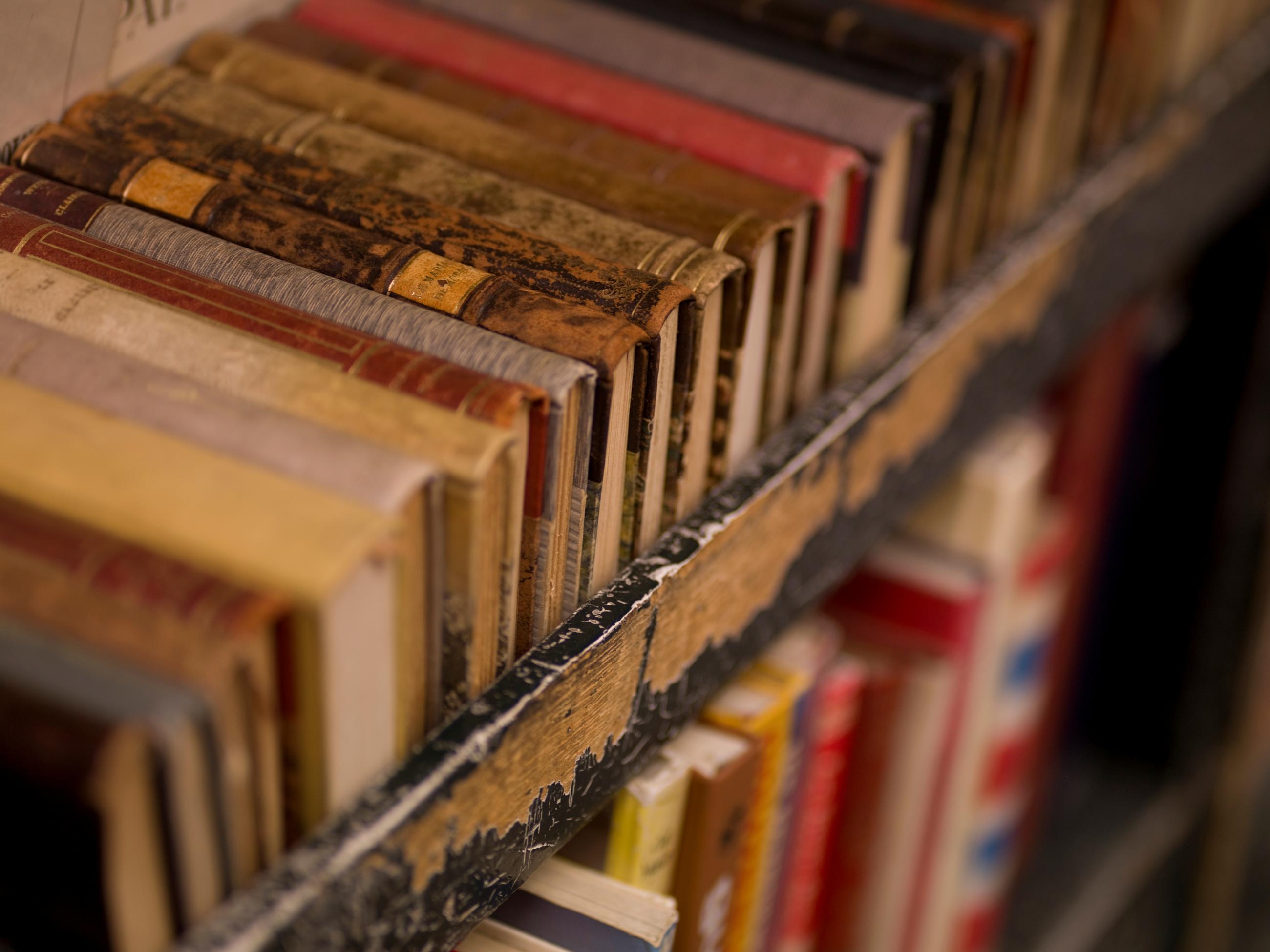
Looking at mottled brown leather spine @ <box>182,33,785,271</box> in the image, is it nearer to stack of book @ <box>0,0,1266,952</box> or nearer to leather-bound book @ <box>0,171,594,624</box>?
stack of book @ <box>0,0,1266,952</box>

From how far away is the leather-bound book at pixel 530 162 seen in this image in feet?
2.08

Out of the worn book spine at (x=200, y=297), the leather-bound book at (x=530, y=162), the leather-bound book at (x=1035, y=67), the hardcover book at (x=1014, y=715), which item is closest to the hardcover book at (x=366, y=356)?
the worn book spine at (x=200, y=297)

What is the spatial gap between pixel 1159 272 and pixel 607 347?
71 cm

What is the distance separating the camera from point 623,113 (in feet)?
2.44

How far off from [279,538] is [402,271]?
18cm

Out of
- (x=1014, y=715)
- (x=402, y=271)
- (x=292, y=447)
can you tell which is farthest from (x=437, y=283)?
(x=1014, y=715)

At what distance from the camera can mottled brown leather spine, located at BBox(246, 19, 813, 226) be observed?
0.68m

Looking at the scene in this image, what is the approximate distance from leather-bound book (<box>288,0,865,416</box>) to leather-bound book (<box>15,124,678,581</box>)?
152 millimetres

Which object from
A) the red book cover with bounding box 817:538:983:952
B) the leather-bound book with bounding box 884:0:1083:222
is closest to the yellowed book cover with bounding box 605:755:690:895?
the red book cover with bounding box 817:538:983:952

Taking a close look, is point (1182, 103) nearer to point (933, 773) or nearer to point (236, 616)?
point (933, 773)

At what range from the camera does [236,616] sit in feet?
1.31

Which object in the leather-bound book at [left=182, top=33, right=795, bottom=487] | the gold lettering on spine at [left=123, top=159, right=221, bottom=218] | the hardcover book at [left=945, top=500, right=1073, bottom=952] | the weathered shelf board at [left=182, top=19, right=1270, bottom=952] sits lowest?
the hardcover book at [left=945, top=500, right=1073, bottom=952]

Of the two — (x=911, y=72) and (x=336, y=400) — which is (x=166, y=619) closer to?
(x=336, y=400)

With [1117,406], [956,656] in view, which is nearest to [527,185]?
[956,656]
